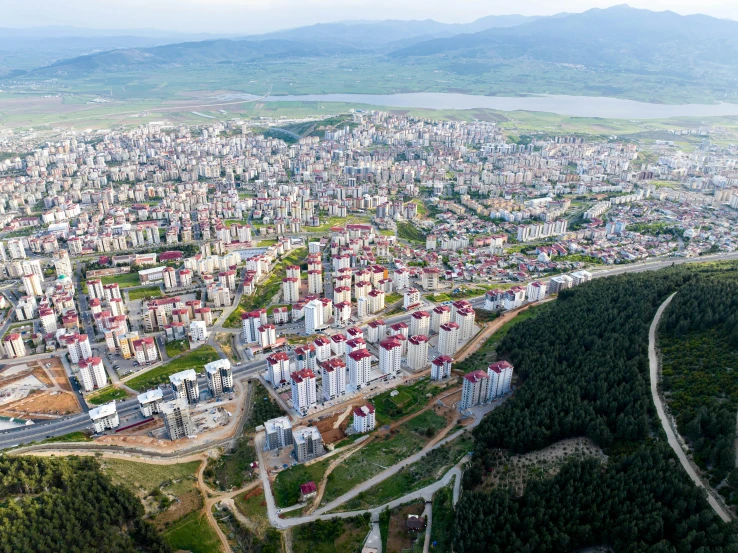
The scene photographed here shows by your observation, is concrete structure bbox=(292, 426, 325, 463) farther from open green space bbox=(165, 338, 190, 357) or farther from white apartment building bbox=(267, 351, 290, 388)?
open green space bbox=(165, 338, 190, 357)

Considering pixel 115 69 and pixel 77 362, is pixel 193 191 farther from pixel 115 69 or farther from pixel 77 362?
pixel 115 69

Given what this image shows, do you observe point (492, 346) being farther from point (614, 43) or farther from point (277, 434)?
point (614, 43)

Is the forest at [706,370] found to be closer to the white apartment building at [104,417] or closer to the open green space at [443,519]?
the open green space at [443,519]

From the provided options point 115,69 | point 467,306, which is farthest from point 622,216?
point 115,69

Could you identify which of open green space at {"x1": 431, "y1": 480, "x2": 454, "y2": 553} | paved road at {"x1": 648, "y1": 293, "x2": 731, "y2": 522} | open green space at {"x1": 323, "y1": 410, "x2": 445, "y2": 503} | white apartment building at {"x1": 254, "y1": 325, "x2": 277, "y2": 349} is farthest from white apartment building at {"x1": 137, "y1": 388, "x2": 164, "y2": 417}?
paved road at {"x1": 648, "y1": 293, "x2": 731, "y2": 522}

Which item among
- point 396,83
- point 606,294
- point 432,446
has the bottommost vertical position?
point 432,446

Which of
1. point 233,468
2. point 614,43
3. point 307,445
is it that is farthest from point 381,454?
point 614,43
